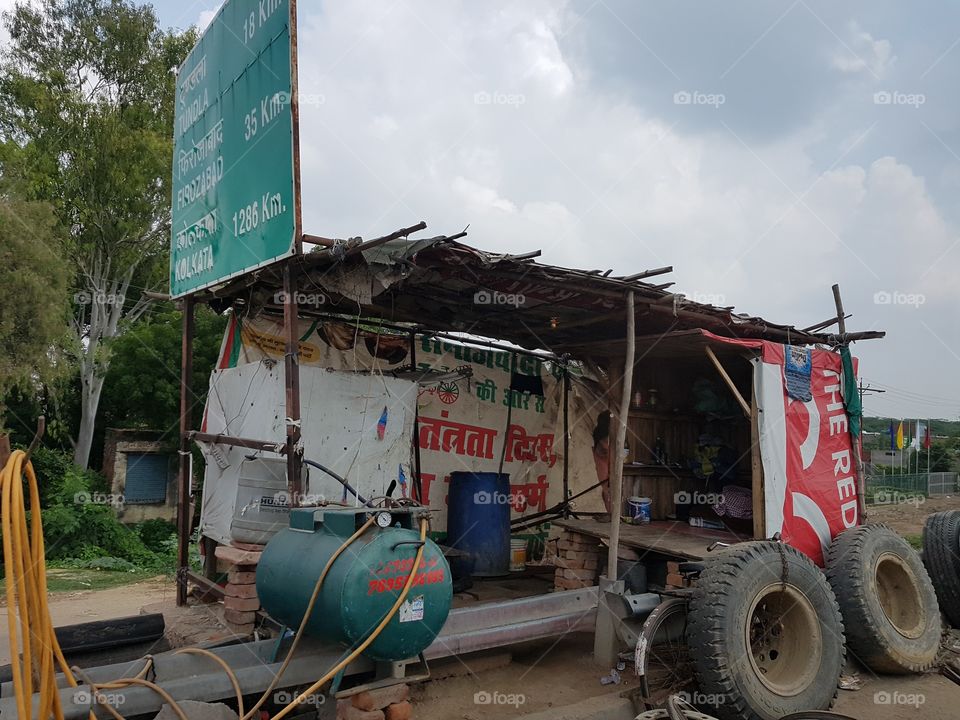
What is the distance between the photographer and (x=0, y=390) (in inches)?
563

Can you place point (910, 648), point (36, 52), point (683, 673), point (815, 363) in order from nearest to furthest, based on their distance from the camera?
point (683, 673) → point (910, 648) → point (815, 363) → point (36, 52)

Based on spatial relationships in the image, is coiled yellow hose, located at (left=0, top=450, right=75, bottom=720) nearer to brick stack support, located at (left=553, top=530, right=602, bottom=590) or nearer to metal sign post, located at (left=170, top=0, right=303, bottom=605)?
metal sign post, located at (left=170, top=0, right=303, bottom=605)

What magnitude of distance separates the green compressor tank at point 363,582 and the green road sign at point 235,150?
196 cm

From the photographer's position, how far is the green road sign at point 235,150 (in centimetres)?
488

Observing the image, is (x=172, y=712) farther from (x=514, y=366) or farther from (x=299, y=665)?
(x=514, y=366)

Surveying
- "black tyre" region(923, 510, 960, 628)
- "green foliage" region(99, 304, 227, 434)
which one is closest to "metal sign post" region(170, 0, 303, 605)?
"black tyre" region(923, 510, 960, 628)

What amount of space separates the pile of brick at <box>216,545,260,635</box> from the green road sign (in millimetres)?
2176

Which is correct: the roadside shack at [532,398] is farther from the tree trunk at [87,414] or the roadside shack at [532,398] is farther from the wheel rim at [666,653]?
the tree trunk at [87,414]

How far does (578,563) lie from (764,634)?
80.0 inches

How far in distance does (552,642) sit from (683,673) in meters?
1.38

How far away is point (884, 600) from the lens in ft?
22.7

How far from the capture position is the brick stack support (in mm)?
7070

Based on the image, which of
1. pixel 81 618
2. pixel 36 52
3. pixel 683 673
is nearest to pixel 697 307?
pixel 683 673

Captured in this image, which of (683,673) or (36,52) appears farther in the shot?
(36,52)
